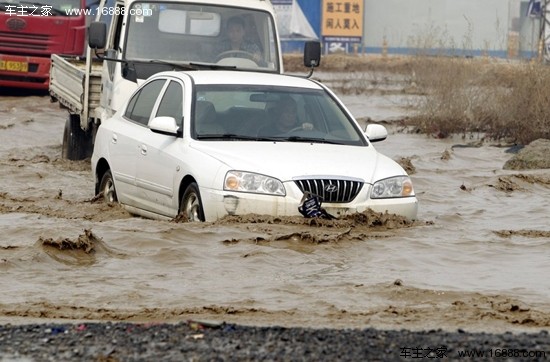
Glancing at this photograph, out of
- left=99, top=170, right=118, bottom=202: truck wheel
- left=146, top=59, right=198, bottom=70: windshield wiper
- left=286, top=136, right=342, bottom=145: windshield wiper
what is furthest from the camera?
left=146, top=59, right=198, bottom=70: windshield wiper

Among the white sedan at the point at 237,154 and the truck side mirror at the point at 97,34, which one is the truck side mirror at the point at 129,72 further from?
the white sedan at the point at 237,154

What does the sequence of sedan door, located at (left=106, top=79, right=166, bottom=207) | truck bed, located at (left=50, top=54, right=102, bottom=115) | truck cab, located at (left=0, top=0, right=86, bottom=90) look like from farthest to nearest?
truck cab, located at (left=0, top=0, right=86, bottom=90)
truck bed, located at (left=50, top=54, right=102, bottom=115)
sedan door, located at (left=106, top=79, right=166, bottom=207)

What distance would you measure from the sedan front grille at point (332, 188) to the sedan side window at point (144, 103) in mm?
2176

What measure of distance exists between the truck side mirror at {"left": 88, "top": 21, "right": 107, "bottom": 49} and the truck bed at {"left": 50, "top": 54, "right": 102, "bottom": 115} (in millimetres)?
1268

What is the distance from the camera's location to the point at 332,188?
972 cm

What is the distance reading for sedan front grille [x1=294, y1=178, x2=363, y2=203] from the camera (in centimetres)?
967

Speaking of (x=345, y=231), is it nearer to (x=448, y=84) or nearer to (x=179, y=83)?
(x=179, y=83)

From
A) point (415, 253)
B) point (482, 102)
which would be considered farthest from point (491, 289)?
point (482, 102)

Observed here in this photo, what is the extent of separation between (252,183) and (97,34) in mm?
5052

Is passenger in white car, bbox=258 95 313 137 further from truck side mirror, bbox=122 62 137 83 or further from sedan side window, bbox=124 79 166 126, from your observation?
truck side mirror, bbox=122 62 137 83

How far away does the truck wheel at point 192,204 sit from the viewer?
990 cm

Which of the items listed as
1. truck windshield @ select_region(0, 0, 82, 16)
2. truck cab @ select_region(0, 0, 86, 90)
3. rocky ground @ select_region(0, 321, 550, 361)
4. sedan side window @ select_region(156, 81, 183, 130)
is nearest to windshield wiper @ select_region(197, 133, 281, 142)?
sedan side window @ select_region(156, 81, 183, 130)

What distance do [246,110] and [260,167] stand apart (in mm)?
1160
